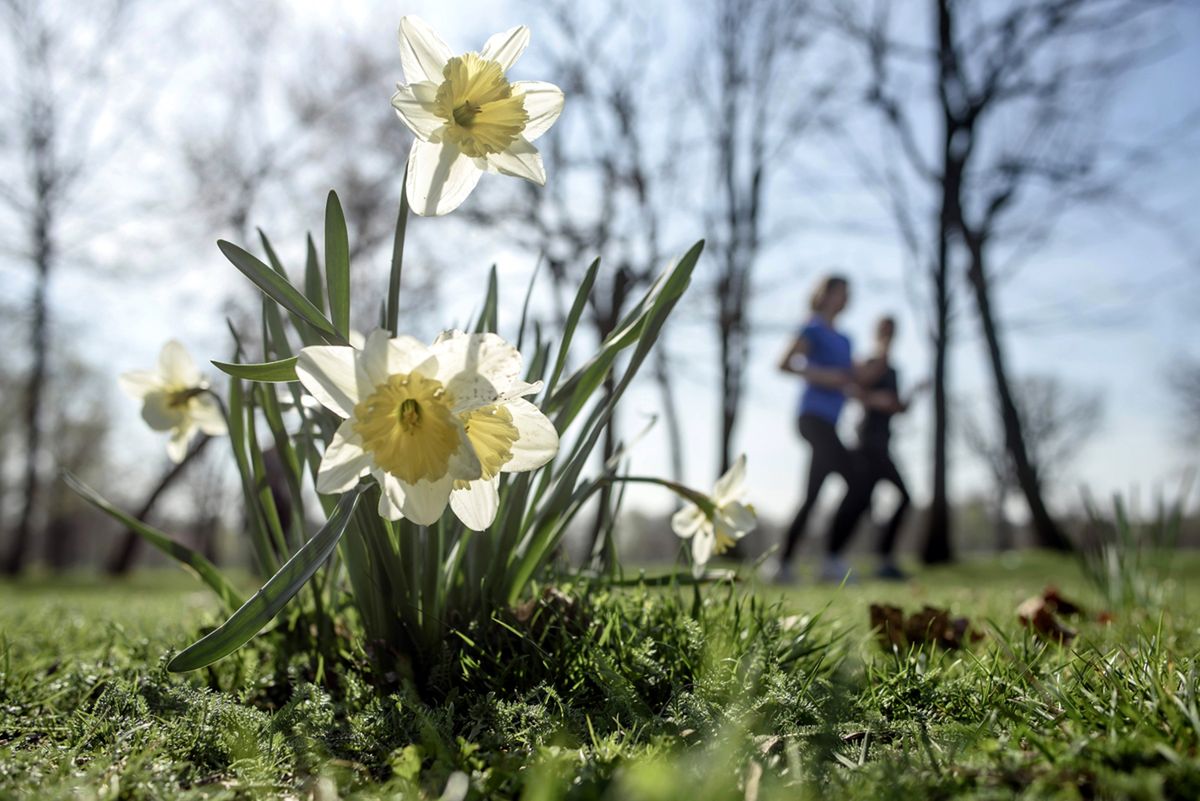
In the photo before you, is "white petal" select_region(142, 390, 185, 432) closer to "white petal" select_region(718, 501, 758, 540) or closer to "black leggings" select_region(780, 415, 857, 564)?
"white petal" select_region(718, 501, 758, 540)

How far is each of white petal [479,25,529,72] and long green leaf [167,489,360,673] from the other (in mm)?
760

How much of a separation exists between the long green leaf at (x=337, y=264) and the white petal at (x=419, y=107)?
20 cm

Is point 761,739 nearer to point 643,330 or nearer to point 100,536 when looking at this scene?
point 643,330

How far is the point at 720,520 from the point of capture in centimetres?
170

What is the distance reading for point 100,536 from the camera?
158 feet

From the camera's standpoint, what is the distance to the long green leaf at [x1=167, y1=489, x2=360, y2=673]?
1068 mm

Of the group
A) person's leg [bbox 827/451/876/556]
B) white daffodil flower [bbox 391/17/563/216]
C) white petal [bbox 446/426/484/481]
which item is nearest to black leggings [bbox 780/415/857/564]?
person's leg [bbox 827/451/876/556]

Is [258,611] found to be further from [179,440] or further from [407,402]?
[179,440]

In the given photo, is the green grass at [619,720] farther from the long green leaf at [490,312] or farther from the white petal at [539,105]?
the white petal at [539,105]

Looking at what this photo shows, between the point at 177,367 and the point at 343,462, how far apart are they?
0.97 meters

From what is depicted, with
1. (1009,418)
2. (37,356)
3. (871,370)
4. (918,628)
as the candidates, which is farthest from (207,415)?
(37,356)

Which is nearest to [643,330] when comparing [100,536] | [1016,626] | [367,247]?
[1016,626]

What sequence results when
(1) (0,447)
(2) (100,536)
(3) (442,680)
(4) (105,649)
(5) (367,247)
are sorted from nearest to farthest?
(3) (442,680) → (4) (105,649) → (5) (367,247) → (1) (0,447) → (2) (100,536)

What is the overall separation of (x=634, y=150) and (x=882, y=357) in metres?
7.86
